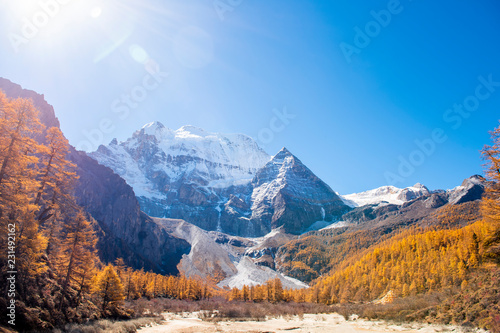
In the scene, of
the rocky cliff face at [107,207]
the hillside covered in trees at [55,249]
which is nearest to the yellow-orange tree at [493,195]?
the hillside covered in trees at [55,249]

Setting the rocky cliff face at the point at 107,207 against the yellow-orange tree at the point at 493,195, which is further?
the rocky cliff face at the point at 107,207

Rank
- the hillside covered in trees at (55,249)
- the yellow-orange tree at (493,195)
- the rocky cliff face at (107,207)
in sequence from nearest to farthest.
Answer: the hillside covered in trees at (55,249) → the yellow-orange tree at (493,195) → the rocky cliff face at (107,207)

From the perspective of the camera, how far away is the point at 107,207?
178 metres

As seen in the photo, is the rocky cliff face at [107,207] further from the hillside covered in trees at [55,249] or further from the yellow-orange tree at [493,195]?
the yellow-orange tree at [493,195]

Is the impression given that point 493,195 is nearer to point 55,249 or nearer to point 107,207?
point 55,249

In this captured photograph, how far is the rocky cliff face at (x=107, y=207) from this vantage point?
469ft

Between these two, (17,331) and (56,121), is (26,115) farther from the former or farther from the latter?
(56,121)

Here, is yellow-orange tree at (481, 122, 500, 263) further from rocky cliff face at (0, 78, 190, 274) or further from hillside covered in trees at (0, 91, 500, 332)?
rocky cliff face at (0, 78, 190, 274)

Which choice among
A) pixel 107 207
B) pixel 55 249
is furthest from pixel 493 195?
pixel 107 207

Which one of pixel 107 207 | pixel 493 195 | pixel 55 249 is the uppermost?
pixel 107 207

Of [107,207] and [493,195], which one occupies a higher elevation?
[107,207]

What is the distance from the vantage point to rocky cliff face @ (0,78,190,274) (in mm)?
143000

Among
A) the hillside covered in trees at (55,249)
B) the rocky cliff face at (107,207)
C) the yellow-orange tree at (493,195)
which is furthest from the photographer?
the rocky cliff face at (107,207)

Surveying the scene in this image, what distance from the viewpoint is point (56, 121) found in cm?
14962
